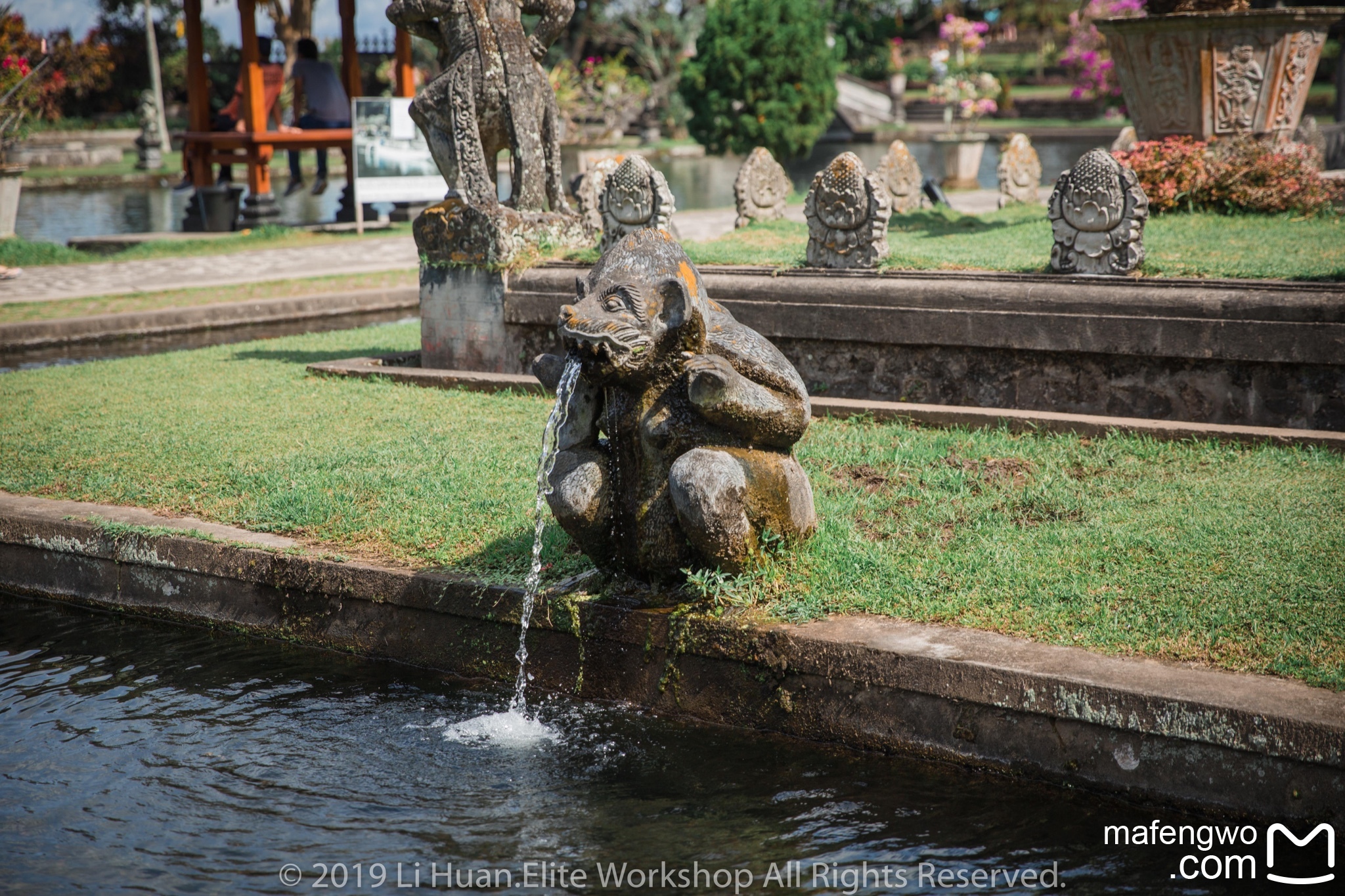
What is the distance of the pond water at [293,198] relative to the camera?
2300cm

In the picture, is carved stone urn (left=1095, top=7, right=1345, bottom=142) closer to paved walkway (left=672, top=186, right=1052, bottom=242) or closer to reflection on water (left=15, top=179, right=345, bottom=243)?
paved walkway (left=672, top=186, right=1052, bottom=242)

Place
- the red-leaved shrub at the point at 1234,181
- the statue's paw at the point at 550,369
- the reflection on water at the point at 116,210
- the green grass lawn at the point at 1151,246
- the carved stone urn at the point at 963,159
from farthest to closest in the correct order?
the reflection on water at the point at 116,210 < the carved stone urn at the point at 963,159 < the red-leaved shrub at the point at 1234,181 < the green grass lawn at the point at 1151,246 < the statue's paw at the point at 550,369

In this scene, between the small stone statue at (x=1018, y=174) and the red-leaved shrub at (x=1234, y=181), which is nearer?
the red-leaved shrub at (x=1234, y=181)

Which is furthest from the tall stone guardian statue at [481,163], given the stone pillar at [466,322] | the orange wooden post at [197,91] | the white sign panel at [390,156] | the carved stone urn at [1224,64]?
the orange wooden post at [197,91]

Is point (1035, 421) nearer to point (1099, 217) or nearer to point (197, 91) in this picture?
point (1099, 217)

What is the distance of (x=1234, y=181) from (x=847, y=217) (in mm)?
5324

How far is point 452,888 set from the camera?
3.35 meters

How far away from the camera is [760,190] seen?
43.0 ft

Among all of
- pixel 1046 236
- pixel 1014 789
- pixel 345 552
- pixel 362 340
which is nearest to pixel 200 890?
pixel 345 552

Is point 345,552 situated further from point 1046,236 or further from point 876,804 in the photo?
point 1046,236

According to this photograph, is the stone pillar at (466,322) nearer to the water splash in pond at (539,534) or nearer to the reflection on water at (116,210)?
the water splash in pond at (539,534)

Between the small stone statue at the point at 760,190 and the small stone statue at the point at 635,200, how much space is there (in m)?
4.59

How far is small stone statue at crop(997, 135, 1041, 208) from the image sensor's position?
1457cm

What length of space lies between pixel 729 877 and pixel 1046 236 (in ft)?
26.7
